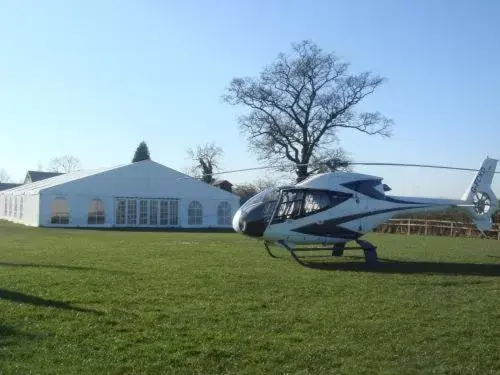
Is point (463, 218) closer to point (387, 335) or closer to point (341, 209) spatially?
point (341, 209)

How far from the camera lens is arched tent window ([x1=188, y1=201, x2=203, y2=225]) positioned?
43.8 m

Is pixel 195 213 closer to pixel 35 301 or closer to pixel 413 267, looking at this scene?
pixel 413 267

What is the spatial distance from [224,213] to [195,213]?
229 cm

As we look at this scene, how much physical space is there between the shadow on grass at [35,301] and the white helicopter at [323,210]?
307 inches

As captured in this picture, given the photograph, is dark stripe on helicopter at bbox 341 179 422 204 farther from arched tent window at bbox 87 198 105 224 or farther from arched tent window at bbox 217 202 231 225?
arched tent window at bbox 217 202 231 225

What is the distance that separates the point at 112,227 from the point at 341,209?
86.5 ft

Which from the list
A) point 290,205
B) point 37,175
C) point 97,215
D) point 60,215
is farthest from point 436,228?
point 37,175

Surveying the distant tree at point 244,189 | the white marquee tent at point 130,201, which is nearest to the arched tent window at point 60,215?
the white marquee tent at point 130,201

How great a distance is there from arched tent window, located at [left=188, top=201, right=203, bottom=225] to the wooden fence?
12.8 m

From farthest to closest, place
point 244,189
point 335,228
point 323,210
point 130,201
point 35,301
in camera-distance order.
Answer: point 244,189
point 130,201
point 335,228
point 323,210
point 35,301

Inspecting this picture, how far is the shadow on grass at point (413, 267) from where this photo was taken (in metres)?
15.5

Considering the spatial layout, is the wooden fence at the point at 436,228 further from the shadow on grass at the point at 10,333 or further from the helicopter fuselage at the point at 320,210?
the shadow on grass at the point at 10,333

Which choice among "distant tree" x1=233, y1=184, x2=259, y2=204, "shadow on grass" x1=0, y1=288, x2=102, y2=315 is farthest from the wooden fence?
"distant tree" x1=233, y1=184, x2=259, y2=204

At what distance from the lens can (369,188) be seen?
18062 mm
